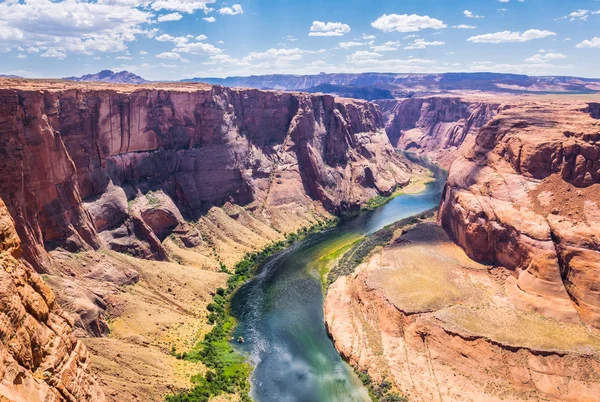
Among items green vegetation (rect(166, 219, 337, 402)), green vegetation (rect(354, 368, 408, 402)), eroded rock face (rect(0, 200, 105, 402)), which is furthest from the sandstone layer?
eroded rock face (rect(0, 200, 105, 402))

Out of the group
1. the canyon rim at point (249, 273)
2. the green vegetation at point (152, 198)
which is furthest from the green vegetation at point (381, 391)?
the green vegetation at point (152, 198)

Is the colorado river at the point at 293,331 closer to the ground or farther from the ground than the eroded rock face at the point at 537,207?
closer to the ground

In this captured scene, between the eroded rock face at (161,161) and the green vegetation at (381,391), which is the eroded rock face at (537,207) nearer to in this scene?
the green vegetation at (381,391)

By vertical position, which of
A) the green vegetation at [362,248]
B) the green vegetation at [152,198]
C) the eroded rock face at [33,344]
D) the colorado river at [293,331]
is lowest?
the colorado river at [293,331]

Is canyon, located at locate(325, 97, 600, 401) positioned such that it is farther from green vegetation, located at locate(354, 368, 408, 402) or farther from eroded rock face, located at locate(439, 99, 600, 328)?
green vegetation, located at locate(354, 368, 408, 402)

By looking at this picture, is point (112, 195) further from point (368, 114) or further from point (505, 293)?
point (368, 114)

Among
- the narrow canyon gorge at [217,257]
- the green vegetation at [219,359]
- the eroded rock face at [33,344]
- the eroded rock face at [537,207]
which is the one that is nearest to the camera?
the eroded rock face at [33,344]

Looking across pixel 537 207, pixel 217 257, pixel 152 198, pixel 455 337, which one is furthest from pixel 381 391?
pixel 152 198
